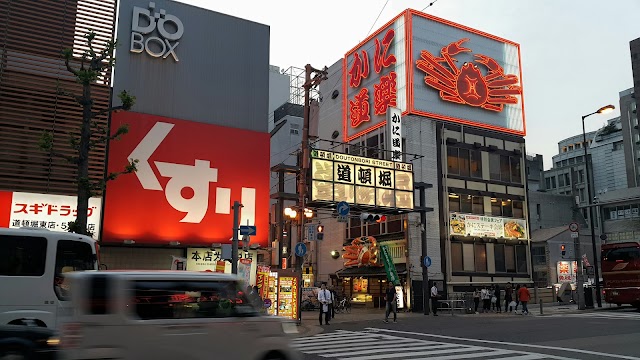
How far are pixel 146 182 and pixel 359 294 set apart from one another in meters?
21.4

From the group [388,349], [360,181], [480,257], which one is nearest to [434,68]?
[360,181]

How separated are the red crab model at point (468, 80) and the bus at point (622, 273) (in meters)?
14.8

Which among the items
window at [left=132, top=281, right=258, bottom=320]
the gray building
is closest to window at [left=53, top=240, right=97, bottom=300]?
window at [left=132, top=281, right=258, bottom=320]

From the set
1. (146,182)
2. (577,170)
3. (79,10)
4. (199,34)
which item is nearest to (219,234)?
(146,182)

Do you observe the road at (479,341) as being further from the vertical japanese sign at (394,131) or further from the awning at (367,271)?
the vertical japanese sign at (394,131)

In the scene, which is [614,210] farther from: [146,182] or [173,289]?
[173,289]

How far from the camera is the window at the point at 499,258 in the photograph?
38.9m

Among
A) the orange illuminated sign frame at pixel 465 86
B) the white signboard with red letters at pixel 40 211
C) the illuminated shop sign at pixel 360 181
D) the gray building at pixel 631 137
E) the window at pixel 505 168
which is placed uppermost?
the gray building at pixel 631 137

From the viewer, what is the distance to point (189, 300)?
7918 millimetres

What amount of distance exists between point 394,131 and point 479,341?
778 inches

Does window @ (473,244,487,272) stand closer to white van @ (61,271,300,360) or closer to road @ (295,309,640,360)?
road @ (295,309,640,360)

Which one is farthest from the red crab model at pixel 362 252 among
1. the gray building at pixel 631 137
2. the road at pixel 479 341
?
the gray building at pixel 631 137

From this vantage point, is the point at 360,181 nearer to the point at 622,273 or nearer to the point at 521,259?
the point at 622,273

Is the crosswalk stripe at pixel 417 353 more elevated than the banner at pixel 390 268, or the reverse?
the banner at pixel 390 268
